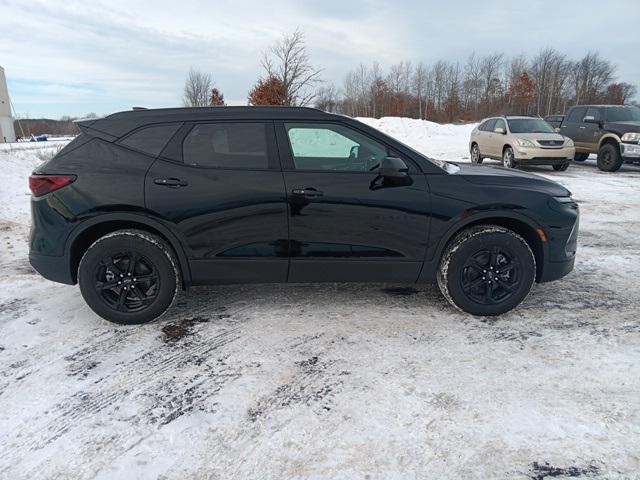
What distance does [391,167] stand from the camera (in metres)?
3.46

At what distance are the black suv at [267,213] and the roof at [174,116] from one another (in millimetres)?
12

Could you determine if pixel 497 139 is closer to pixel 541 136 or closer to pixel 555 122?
pixel 541 136

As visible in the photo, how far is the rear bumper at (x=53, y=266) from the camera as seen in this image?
11.7 feet

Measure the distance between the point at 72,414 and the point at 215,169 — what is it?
6.44 feet

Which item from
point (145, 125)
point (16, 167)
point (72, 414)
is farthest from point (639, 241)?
point (16, 167)

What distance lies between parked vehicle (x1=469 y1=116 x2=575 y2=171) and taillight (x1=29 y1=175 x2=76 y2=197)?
12.5 metres

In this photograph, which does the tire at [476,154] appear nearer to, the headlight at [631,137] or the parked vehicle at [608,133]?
the parked vehicle at [608,133]

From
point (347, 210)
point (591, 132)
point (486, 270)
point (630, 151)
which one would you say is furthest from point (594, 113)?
point (347, 210)

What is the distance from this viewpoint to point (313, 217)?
355 centimetres

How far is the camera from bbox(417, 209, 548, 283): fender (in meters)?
3.64

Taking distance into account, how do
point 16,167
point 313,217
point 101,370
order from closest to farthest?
1. point 101,370
2. point 313,217
3. point 16,167

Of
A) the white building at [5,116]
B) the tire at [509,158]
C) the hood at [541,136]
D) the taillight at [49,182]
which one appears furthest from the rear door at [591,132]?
the white building at [5,116]

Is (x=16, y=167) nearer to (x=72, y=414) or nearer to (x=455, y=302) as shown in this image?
(x=72, y=414)

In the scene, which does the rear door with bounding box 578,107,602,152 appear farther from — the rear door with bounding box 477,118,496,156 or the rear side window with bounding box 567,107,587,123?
the rear door with bounding box 477,118,496,156
